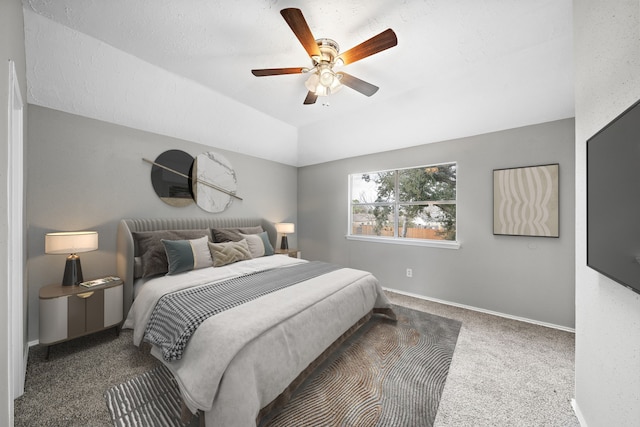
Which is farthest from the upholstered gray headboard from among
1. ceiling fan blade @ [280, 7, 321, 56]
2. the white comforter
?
ceiling fan blade @ [280, 7, 321, 56]

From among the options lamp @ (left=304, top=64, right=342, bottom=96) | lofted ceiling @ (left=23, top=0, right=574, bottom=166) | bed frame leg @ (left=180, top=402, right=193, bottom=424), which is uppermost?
lofted ceiling @ (left=23, top=0, right=574, bottom=166)

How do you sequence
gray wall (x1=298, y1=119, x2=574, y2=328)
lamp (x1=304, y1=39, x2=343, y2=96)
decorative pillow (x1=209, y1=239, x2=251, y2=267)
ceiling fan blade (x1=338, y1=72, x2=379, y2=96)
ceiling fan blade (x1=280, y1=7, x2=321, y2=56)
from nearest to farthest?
ceiling fan blade (x1=280, y1=7, x2=321, y2=56) → lamp (x1=304, y1=39, x2=343, y2=96) → ceiling fan blade (x1=338, y1=72, x2=379, y2=96) → gray wall (x1=298, y1=119, x2=574, y2=328) → decorative pillow (x1=209, y1=239, x2=251, y2=267)

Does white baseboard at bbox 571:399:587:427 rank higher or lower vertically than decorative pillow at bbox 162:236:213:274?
lower

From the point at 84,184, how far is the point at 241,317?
2.50 meters

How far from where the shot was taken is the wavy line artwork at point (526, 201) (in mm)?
2697

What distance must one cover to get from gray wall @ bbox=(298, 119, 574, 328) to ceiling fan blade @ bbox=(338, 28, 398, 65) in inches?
87.5

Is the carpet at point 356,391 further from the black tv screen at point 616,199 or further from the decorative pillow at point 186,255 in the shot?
the black tv screen at point 616,199

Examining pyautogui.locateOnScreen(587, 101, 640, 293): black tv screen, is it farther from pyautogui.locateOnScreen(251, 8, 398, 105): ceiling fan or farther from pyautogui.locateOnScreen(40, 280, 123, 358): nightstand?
pyautogui.locateOnScreen(40, 280, 123, 358): nightstand

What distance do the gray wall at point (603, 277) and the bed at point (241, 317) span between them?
1558 mm

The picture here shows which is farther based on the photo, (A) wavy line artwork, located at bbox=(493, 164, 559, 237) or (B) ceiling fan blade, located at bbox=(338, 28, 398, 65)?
(A) wavy line artwork, located at bbox=(493, 164, 559, 237)

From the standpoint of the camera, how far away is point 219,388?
1.29 metres

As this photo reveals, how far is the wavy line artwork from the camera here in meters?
2.70

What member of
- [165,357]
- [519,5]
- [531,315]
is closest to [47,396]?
[165,357]

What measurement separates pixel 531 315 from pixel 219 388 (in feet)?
11.3
